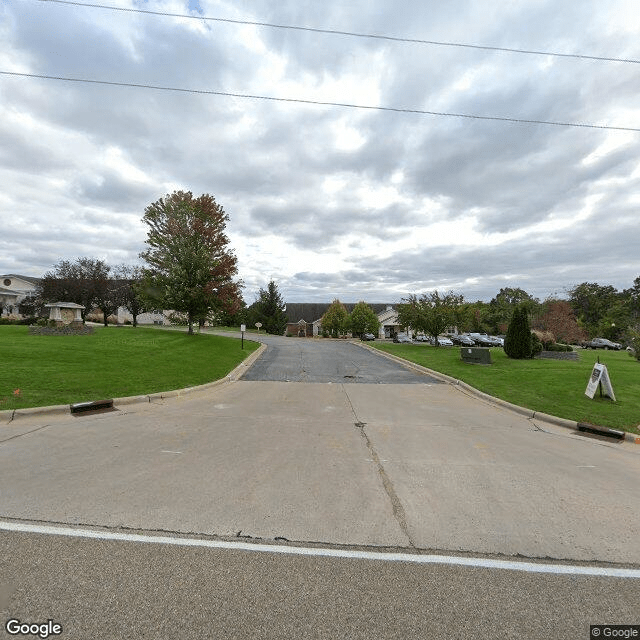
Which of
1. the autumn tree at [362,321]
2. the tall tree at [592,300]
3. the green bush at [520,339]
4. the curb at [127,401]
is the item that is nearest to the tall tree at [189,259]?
the curb at [127,401]

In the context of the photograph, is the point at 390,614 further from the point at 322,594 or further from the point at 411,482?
the point at 411,482

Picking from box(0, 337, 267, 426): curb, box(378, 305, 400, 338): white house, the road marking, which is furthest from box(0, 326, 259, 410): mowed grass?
box(378, 305, 400, 338): white house

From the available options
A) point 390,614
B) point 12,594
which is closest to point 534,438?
point 390,614

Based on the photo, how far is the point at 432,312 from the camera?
27.1 m

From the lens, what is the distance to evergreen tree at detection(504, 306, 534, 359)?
67.4ft

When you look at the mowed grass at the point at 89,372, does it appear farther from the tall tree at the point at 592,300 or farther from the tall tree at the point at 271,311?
the tall tree at the point at 592,300

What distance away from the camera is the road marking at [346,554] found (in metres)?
2.81

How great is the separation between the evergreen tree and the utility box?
4.04 meters

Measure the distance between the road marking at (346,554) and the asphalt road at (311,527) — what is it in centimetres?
4

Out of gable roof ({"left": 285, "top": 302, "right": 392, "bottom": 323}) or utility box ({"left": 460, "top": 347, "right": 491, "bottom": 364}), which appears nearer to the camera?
utility box ({"left": 460, "top": 347, "right": 491, "bottom": 364})

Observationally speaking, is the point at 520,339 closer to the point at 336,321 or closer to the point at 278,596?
the point at 278,596

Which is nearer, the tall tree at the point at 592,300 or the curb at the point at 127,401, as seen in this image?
the curb at the point at 127,401

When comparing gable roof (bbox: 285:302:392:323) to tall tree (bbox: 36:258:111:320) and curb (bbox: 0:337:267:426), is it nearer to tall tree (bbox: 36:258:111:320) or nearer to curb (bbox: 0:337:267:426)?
tall tree (bbox: 36:258:111:320)

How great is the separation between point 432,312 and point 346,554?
84.6 ft
